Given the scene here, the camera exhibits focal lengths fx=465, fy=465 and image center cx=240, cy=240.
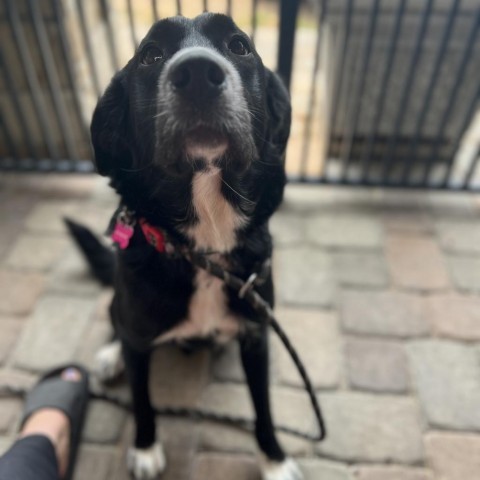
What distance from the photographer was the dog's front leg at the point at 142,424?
1254 mm

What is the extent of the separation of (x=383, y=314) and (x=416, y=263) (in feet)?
1.20

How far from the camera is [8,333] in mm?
1754

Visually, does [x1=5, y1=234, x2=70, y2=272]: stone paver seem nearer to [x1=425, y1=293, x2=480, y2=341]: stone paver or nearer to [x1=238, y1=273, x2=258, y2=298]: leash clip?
[x1=238, y1=273, x2=258, y2=298]: leash clip

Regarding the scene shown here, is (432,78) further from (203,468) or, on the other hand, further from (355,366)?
(203,468)

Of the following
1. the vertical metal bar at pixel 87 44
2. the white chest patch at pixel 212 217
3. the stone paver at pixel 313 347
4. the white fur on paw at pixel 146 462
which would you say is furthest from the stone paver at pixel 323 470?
the vertical metal bar at pixel 87 44

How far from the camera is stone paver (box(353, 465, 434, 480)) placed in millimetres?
1361

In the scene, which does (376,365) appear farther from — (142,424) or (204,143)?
(204,143)

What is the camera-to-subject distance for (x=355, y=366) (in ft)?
5.36

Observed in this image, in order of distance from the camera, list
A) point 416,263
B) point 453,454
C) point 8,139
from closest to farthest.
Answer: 1. point 453,454
2. point 416,263
3. point 8,139

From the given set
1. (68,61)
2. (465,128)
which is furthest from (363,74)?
(68,61)

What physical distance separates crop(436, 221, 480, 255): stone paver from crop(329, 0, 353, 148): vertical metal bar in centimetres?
76

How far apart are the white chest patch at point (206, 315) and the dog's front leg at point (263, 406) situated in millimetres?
68

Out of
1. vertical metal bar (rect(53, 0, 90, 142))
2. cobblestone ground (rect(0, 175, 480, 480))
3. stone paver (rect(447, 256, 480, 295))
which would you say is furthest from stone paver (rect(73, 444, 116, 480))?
stone paver (rect(447, 256, 480, 295))

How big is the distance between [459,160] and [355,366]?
1.64 metres
